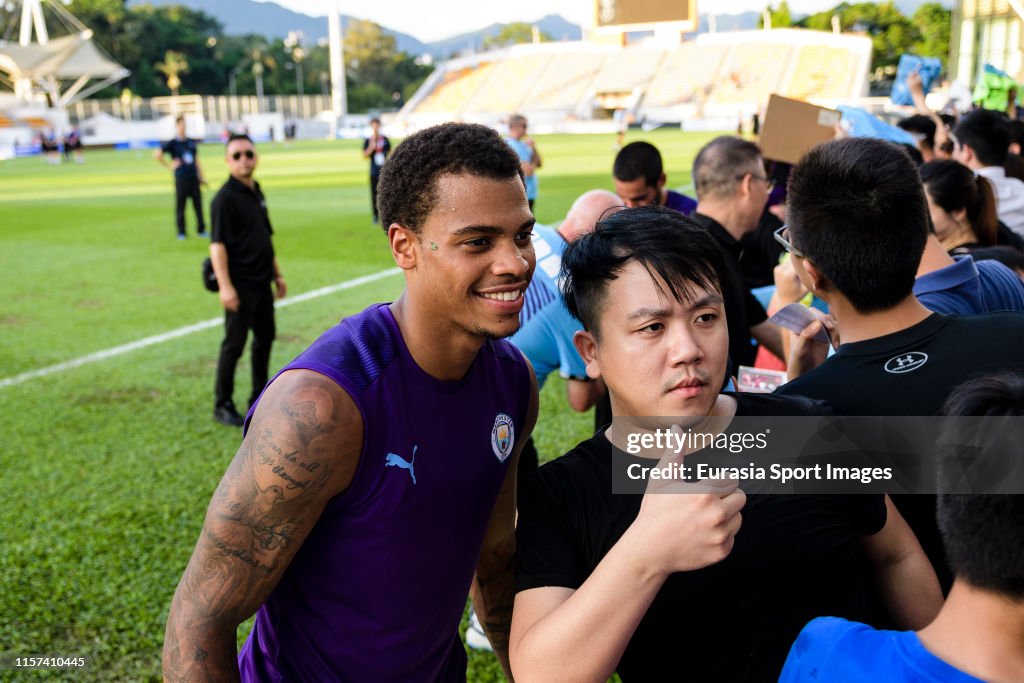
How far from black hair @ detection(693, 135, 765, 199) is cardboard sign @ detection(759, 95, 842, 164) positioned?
1122 millimetres

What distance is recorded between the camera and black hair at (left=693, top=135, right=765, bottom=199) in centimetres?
480

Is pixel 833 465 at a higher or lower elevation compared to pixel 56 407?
higher

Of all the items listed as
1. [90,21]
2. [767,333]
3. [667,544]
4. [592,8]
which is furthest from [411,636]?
[90,21]

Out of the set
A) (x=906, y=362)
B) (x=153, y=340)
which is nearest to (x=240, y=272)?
(x=153, y=340)

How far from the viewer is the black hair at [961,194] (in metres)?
3.98

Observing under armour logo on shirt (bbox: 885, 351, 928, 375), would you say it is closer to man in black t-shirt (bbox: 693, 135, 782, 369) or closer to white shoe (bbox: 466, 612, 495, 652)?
man in black t-shirt (bbox: 693, 135, 782, 369)

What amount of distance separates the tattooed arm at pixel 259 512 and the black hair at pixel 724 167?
3418 millimetres

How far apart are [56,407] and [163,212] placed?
14.3 metres

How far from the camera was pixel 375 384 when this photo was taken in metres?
2.02

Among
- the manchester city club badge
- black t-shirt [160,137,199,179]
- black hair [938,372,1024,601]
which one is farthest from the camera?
black t-shirt [160,137,199,179]

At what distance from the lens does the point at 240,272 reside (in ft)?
22.9

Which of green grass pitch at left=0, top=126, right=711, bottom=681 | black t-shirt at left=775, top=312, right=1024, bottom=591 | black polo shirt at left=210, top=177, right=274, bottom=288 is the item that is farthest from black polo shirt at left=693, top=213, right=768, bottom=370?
black polo shirt at left=210, top=177, right=274, bottom=288

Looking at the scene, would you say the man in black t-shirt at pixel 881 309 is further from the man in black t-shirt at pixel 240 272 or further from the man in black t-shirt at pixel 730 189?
the man in black t-shirt at pixel 240 272

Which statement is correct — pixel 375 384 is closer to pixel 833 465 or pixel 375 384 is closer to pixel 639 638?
pixel 639 638
